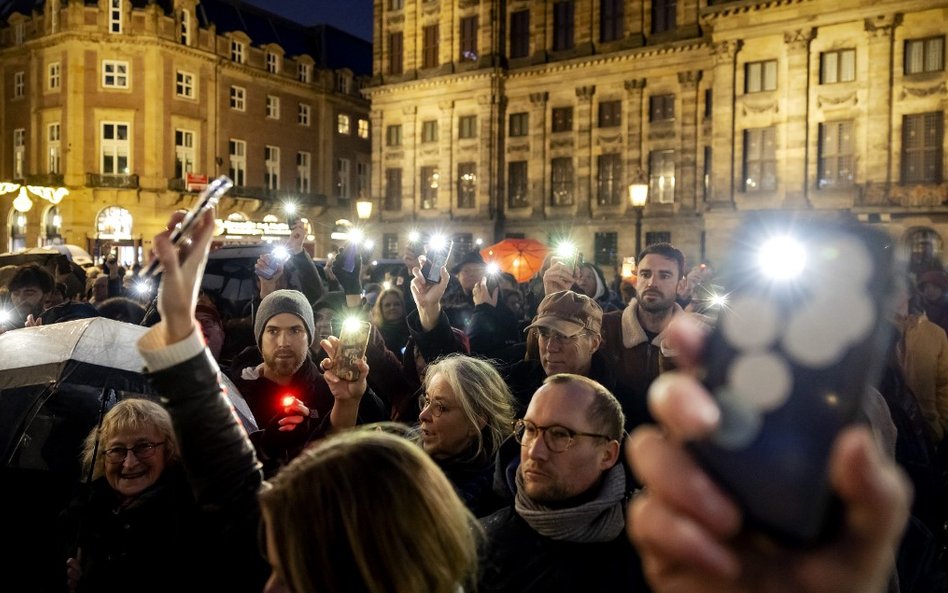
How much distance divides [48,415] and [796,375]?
4192 mm

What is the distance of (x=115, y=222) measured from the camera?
131 ft

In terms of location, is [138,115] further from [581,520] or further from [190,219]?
[581,520]

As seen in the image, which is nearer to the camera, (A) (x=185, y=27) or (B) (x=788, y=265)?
(B) (x=788, y=265)

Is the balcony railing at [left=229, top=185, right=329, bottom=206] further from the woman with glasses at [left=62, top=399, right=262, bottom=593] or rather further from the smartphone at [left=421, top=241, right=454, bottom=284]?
the woman with glasses at [left=62, top=399, right=262, bottom=593]

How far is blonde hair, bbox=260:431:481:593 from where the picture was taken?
71.7 inches

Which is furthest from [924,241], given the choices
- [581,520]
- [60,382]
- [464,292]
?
[60,382]

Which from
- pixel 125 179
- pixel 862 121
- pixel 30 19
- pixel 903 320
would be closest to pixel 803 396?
pixel 903 320

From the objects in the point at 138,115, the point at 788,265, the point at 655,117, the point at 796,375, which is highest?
the point at 138,115

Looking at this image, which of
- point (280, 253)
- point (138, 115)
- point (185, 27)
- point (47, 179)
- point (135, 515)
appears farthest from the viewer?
point (185, 27)

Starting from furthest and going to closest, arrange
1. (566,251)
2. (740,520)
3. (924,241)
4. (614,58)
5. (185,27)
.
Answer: (185,27) → (614,58) → (924,241) → (566,251) → (740,520)

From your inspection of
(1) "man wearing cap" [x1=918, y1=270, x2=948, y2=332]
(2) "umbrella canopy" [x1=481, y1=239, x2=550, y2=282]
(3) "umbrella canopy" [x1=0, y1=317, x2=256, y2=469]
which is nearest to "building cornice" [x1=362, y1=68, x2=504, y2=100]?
(2) "umbrella canopy" [x1=481, y1=239, x2=550, y2=282]

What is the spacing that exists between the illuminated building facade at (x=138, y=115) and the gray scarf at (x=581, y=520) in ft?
107

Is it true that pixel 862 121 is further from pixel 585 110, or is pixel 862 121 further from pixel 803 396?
pixel 803 396

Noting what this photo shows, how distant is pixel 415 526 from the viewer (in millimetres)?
1905
